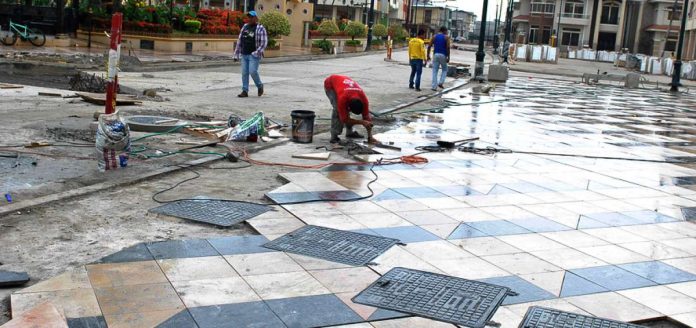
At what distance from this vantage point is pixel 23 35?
2403 cm

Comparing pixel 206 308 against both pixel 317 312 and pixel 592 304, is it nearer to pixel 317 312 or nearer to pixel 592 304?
pixel 317 312

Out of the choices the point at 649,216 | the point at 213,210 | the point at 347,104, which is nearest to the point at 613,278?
the point at 649,216

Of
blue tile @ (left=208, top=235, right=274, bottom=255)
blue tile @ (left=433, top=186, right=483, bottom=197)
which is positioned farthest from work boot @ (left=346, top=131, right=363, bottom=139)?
blue tile @ (left=208, top=235, right=274, bottom=255)

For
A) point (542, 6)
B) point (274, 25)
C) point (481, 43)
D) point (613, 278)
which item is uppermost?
point (542, 6)

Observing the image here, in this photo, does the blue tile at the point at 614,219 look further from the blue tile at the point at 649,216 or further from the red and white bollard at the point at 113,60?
the red and white bollard at the point at 113,60

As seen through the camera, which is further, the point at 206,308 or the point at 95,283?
the point at 95,283

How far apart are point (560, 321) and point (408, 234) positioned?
1.87m

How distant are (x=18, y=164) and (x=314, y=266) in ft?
13.6

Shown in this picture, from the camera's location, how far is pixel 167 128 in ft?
33.2

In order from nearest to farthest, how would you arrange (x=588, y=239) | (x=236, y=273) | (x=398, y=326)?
(x=398, y=326), (x=236, y=273), (x=588, y=239)

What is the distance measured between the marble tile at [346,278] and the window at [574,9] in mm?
78097

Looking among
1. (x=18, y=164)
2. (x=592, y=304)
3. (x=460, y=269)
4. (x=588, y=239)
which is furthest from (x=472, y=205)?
(x=18, y=164)

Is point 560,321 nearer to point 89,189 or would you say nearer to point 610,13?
point 89,189

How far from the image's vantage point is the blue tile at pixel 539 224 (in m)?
6.48
